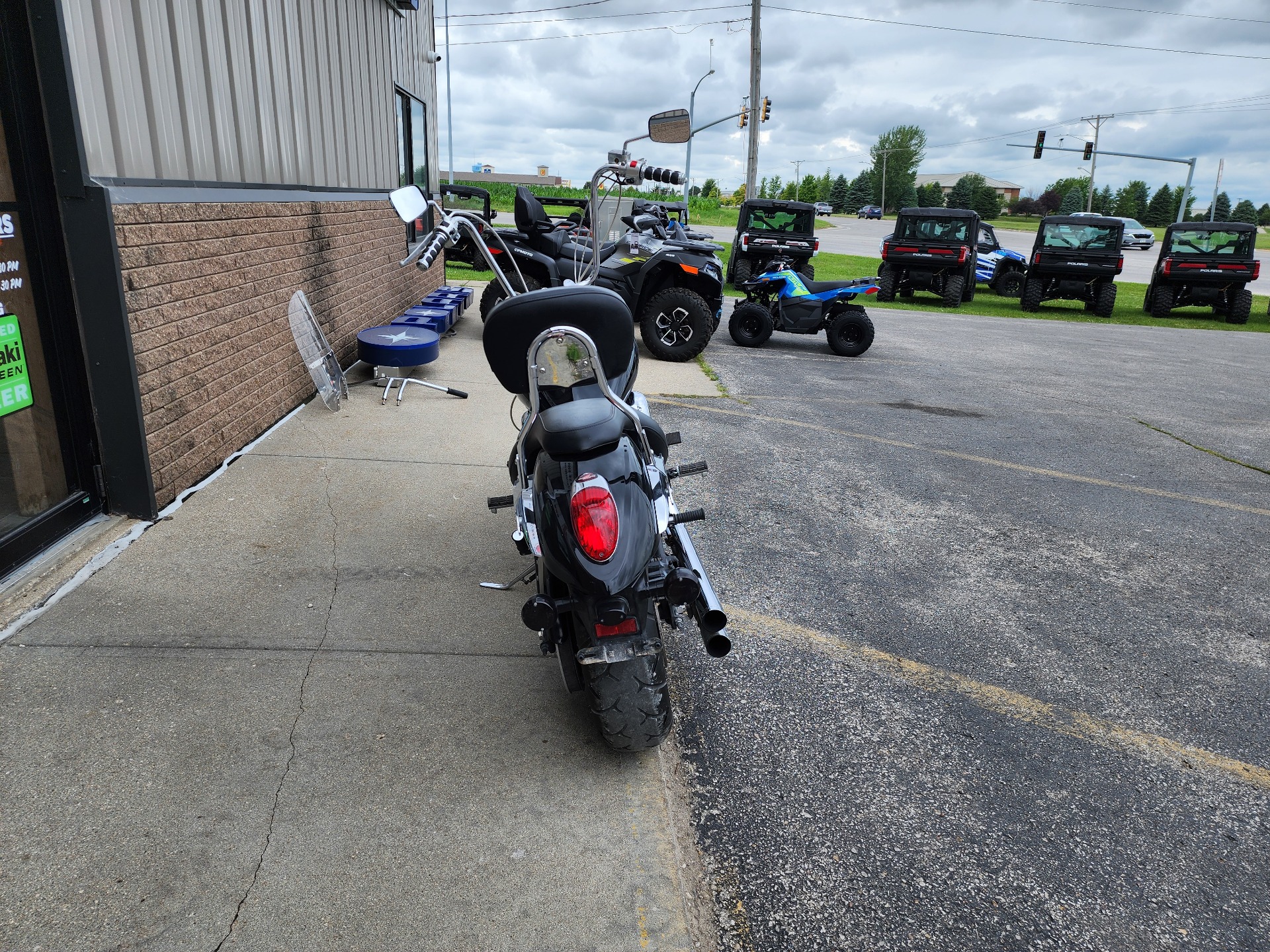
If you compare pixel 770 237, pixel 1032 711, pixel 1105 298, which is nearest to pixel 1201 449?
pixel 1032 711

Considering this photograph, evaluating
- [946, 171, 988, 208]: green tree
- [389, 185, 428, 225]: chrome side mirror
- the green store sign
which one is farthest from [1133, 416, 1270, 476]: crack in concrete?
[946, 171, 988, 208]: green tree

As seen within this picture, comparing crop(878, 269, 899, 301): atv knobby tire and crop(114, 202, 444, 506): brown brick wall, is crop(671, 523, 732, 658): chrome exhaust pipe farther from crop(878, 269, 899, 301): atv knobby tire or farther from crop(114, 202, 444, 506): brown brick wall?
crop(878, 269, 899, 301): atv knobby tire

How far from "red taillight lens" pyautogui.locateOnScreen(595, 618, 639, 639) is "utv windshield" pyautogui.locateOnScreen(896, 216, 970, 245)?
17362 mm

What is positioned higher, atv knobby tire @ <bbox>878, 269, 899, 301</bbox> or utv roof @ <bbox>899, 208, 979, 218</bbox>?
utv roof @ <bbox>899, 208, 979, 218</bbox>

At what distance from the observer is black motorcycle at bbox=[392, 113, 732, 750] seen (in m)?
2.38

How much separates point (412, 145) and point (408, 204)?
8570 millimetres

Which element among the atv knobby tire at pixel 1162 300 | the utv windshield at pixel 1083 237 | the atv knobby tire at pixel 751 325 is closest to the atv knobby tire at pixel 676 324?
the atv knobby tire at pixel 751 325

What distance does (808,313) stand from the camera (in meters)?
10.8

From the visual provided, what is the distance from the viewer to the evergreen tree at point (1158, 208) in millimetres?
85375

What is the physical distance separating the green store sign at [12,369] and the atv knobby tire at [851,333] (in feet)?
29.5

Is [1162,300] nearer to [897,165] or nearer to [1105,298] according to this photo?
[1105,298]

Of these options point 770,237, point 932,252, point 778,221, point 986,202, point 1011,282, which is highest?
point 986,202

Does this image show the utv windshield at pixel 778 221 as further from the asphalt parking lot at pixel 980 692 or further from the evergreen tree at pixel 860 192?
the evergreen tree at pixel 860 192

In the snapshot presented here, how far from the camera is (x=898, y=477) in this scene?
575cm
